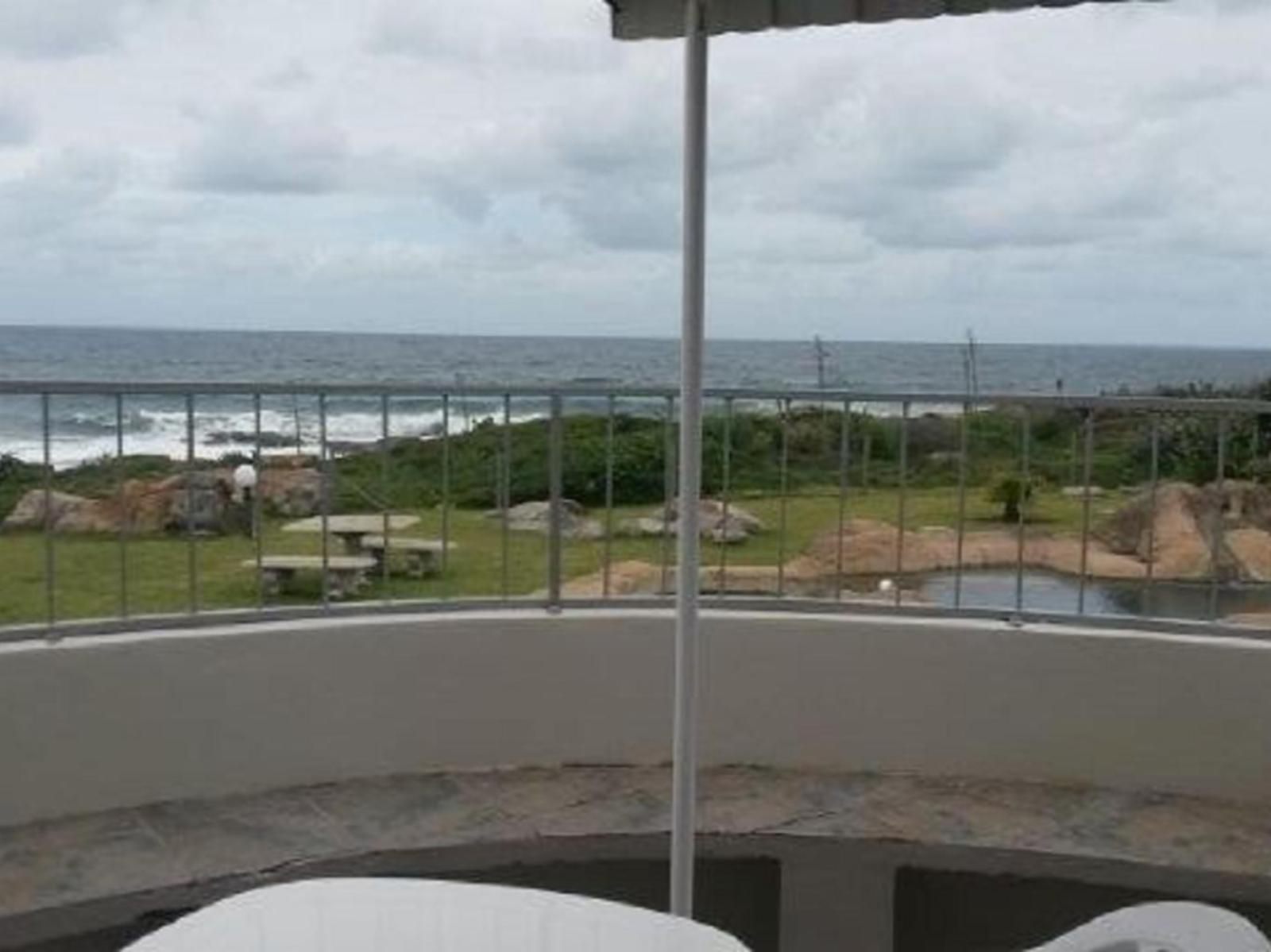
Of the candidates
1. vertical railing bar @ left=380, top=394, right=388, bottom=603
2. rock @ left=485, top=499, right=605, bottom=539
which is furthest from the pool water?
vertical railing bar @ left=380, top=394, right=388, bottom=603

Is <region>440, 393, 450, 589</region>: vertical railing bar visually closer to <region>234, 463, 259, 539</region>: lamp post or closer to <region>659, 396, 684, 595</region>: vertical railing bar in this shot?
<region>234, 463, 259, 539</region>: lamp post

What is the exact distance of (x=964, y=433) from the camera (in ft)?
14.2

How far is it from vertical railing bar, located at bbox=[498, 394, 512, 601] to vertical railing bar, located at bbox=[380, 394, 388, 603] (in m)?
0.36

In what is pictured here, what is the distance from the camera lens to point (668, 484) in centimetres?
457

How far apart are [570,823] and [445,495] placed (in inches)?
50.3

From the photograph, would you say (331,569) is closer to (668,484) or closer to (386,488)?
(386,488)

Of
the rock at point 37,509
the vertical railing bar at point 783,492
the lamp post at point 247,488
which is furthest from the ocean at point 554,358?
the vertical railing bar at point 783,492

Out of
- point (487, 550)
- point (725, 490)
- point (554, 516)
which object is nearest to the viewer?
point (554, 516)

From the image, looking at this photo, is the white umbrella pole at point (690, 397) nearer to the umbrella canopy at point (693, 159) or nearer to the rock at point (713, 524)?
the umbrella canopy at point (693, 159)

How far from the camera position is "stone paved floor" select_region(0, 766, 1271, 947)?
351cm

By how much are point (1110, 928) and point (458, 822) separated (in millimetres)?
2574

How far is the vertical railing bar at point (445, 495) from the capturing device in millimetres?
4285

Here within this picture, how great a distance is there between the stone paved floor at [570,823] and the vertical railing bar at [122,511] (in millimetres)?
656

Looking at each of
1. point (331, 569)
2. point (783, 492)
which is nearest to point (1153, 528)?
point (783, 492)
